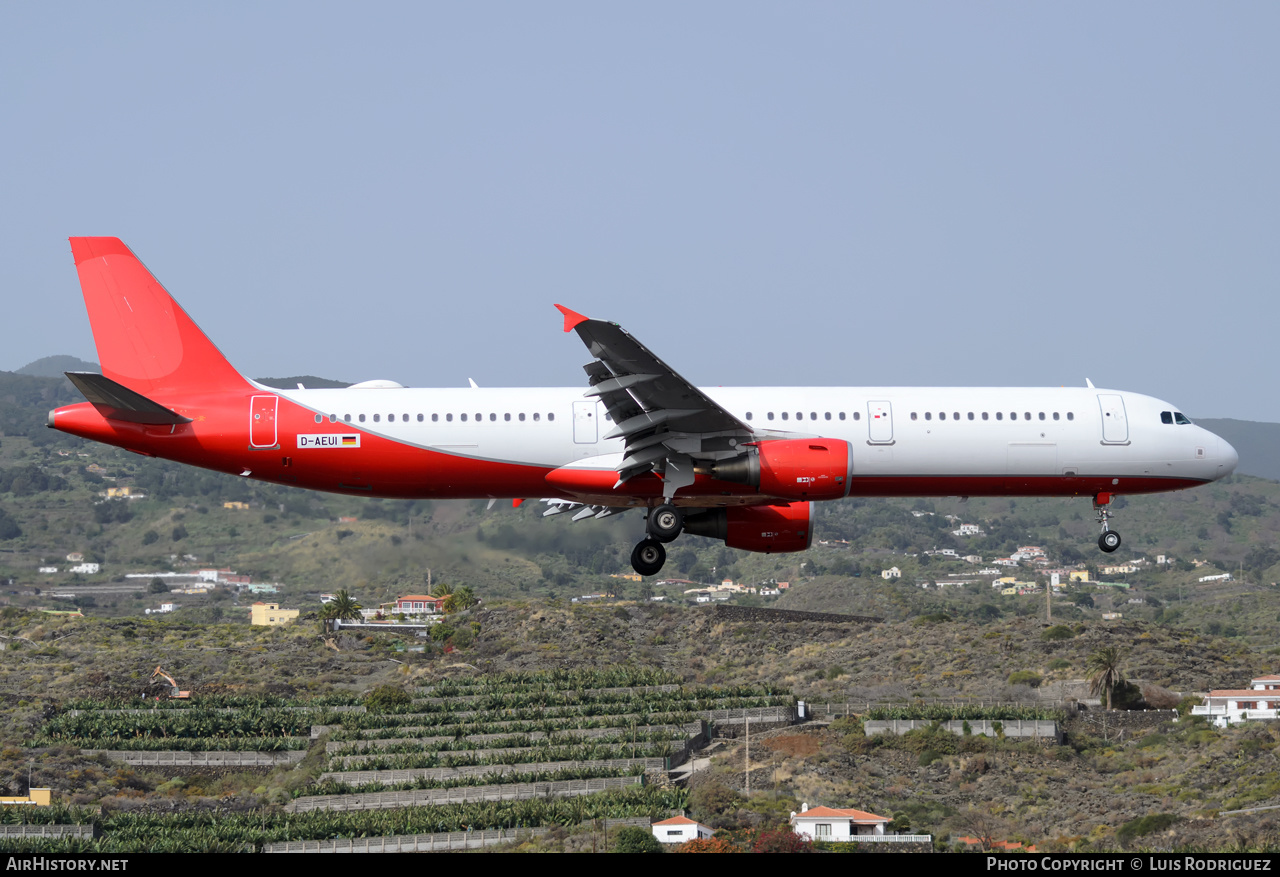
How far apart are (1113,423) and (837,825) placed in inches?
A: 999

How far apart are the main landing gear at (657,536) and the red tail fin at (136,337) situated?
40.6ft

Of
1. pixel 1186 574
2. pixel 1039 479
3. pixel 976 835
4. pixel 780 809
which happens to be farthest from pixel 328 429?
pixel 1186 574

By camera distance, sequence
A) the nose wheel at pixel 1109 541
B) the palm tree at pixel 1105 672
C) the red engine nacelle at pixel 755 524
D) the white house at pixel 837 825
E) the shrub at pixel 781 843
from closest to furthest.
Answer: the red engine nacelle at pixel 755 524, the nose wheel at pixel 1109 541, the shrub at pixel 781 843, the white house at pixel 837 825, the palm tree at pixel 1105 672

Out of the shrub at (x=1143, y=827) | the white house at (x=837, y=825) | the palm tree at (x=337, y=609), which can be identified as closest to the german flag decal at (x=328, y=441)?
the white house at (x=837, y=825)

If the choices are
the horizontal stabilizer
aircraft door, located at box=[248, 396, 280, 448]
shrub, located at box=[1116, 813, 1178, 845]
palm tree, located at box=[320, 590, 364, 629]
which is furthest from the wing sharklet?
palm tree, located at box=[320, 590, 364, 629]

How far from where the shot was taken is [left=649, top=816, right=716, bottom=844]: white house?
5809cm

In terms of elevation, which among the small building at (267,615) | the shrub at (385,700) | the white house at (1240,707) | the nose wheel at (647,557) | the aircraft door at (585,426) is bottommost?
the shrub at (385,700)

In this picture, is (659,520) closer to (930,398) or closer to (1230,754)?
(930,398)

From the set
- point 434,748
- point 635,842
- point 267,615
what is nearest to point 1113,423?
point 635,842

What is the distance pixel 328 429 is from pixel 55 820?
124 ft

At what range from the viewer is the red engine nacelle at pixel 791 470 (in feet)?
119

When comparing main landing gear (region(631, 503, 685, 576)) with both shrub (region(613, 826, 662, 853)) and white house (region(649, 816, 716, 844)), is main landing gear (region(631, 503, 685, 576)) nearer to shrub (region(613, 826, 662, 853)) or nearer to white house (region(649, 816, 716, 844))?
shrub (region(613, 826, 662, 853))

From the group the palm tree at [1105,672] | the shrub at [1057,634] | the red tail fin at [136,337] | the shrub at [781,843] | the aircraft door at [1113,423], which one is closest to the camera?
the red tail fin at [136,337]

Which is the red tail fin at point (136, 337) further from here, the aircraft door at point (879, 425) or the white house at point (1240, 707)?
the white house at point (1240, 707)
